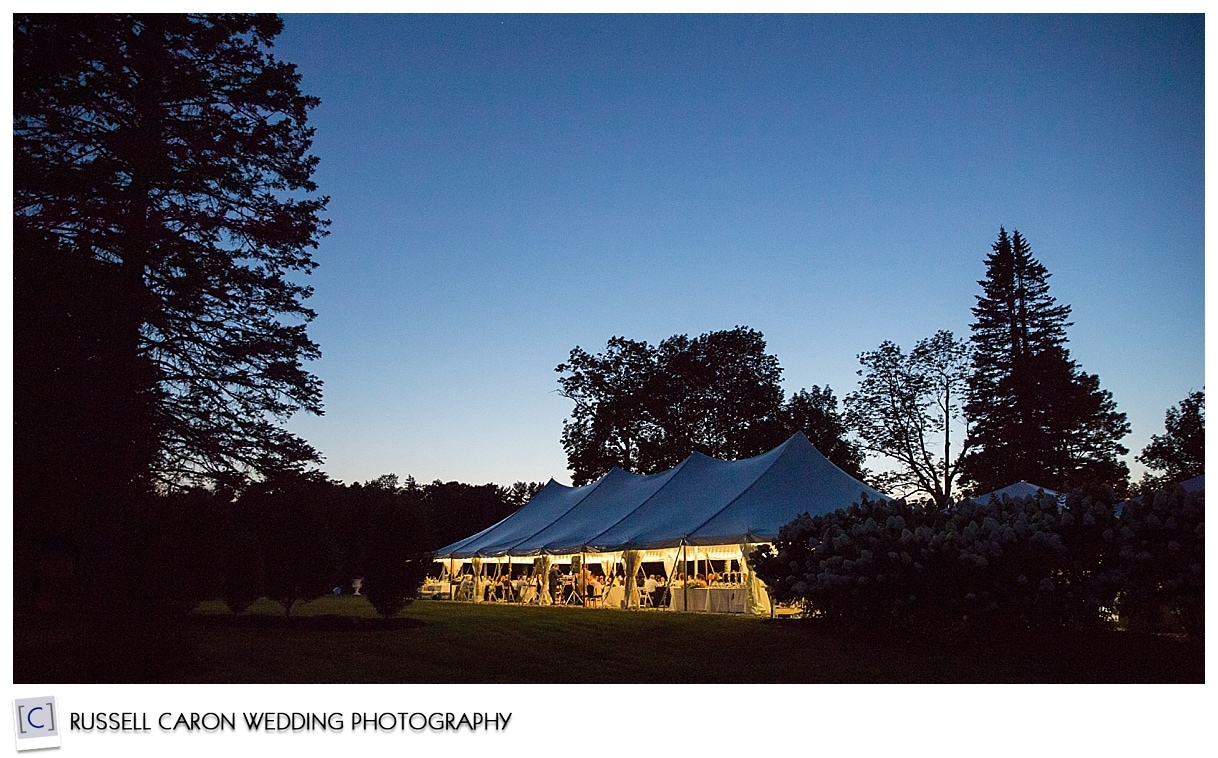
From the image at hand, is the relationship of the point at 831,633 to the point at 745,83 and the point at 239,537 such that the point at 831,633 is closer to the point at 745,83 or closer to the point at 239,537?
the point at 239,537

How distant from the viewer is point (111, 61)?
43.6 feet

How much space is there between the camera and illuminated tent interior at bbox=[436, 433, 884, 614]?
54.2 ft

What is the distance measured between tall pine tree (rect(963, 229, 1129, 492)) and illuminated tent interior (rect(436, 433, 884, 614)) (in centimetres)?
1872

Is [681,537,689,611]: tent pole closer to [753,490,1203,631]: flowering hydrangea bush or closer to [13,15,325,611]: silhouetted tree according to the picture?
[13,15,325,611]: silhouetted tree

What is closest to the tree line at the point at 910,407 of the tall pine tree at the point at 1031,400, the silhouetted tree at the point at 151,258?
the tall pine tree at the point at 1031,400

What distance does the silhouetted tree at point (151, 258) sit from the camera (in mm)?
11719

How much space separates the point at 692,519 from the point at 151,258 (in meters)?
9.41

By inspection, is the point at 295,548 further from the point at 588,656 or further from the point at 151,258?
the point at 588,656

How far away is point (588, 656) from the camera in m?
9.14

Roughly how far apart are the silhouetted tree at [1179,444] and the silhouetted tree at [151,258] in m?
34.1

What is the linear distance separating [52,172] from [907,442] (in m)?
32.3

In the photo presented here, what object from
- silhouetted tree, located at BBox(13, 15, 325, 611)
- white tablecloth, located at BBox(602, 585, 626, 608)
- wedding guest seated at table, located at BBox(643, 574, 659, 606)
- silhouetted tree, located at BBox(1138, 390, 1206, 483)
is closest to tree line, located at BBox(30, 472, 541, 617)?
silhouetted tree, located at BBox(13, 15, 325, 611)

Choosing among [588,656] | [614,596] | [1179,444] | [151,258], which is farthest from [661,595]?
[1179,444]

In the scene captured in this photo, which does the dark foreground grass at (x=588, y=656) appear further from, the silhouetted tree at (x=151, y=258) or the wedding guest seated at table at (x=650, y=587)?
the wedding guest seated at table at (x=650, y=587)
